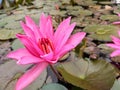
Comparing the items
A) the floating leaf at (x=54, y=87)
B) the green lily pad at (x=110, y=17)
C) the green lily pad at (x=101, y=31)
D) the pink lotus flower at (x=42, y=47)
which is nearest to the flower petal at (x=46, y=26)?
the pink lotus flower at (x=42, y=47)

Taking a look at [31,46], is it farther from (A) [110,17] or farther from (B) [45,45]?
(A) [110,17]

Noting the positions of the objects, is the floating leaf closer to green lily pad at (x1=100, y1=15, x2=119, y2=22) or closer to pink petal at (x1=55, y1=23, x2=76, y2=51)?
pink petal at (x1=55, y1=23, x2=76, y2=51)

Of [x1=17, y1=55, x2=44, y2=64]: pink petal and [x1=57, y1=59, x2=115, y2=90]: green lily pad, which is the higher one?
[x1=17, y1=55, x2=44, y2=64]: pink petal

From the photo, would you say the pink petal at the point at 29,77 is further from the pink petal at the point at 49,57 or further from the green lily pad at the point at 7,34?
the green lily pad at the point at 7,34

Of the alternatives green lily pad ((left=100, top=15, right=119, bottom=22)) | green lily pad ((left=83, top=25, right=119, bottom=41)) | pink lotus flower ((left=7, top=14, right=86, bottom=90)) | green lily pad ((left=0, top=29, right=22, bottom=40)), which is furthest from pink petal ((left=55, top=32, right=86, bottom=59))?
green lily pad ((left=100, top=15, right=119, bottom=22))

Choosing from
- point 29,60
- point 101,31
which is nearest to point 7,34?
point 101,31

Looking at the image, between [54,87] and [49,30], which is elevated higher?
[49,30]

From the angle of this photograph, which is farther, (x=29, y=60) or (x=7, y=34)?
(x=7, y=34)
